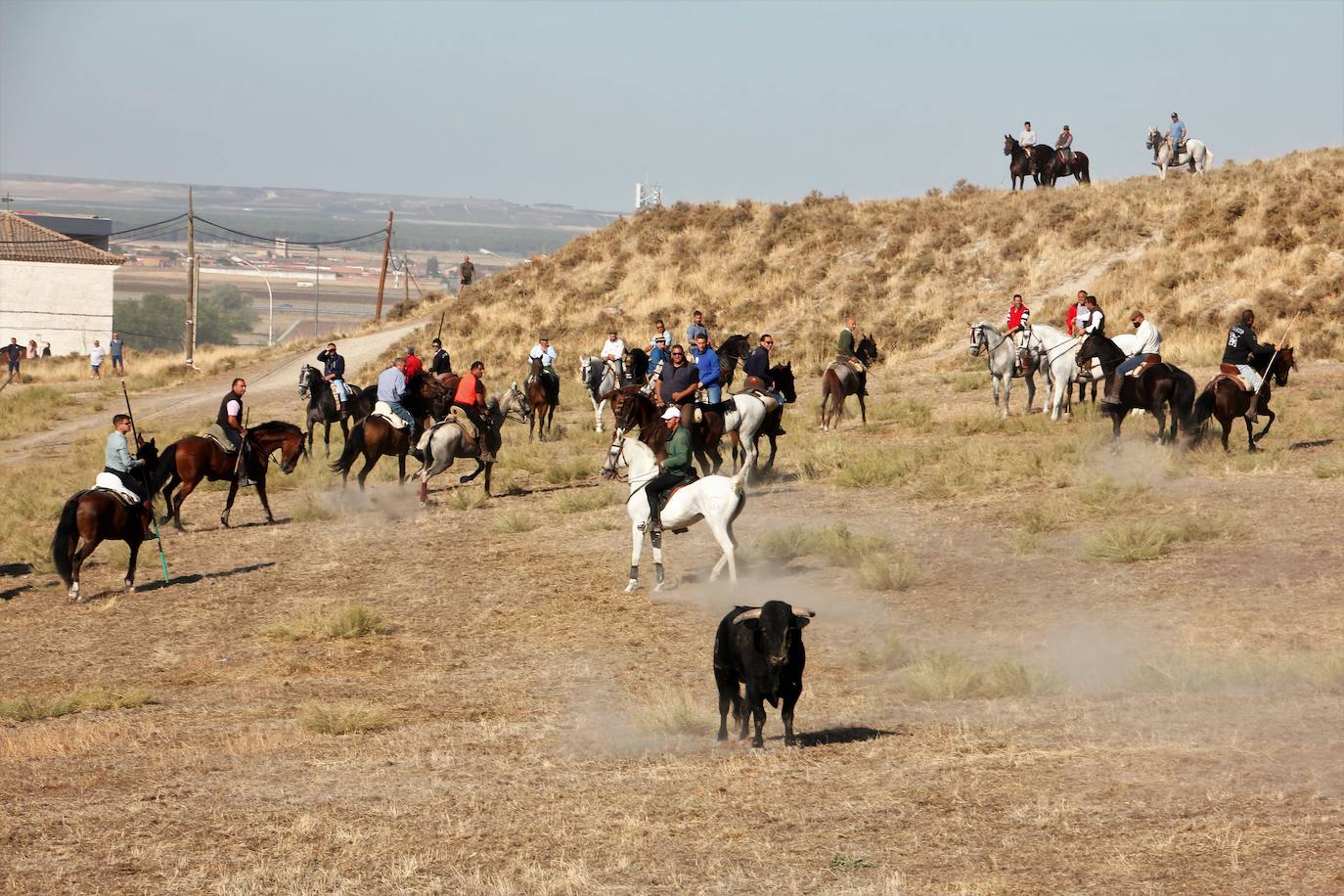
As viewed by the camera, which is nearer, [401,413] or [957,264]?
[401,413]

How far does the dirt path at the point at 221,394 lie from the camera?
38188mm

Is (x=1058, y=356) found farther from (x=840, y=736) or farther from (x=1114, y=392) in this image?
(x=840, y=736)

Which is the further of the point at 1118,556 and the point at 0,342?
the point at 0,342

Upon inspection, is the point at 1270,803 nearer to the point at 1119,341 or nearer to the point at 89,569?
the point at 89,569

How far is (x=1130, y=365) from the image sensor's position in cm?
2433

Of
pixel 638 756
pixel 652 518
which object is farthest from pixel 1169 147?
pixel 638 756

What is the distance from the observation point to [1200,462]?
75.6 feet

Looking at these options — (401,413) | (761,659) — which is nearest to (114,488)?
(401,413)

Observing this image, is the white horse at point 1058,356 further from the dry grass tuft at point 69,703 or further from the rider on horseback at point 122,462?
the dry grass tuft at point 69,703

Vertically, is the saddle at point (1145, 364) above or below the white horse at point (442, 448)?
above

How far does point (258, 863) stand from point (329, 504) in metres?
15.9

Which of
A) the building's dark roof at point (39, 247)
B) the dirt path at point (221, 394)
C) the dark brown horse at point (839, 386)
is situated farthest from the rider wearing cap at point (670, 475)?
the building's dark roof at point (39, 247)

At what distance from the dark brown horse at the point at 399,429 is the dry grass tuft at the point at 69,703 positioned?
9562 millimetres

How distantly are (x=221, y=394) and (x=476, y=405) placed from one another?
25.9 metres
